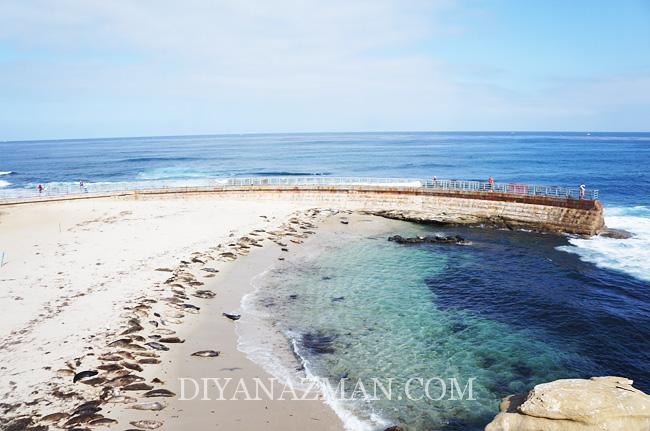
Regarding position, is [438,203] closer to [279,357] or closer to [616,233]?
[616,233]

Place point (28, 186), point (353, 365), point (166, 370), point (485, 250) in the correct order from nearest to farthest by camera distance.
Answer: point (166, 370) → point (353, 365) → point (485, 250) → point (28, 186)

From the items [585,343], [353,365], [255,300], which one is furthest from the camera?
[255,300]

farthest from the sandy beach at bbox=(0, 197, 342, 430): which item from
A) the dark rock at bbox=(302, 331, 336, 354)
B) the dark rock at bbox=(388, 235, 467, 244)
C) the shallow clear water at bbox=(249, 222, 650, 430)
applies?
the dark rock at bbox=(388, 235, 467, 244)

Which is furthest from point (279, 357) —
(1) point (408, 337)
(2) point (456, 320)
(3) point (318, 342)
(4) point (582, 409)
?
(4) point (582, 409)

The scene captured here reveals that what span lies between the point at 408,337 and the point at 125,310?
10626 mm

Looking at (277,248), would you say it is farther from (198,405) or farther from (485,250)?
(198,405)

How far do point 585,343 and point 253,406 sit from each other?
12256mm

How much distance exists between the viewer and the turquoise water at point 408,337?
11.0 m

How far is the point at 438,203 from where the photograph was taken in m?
37.7

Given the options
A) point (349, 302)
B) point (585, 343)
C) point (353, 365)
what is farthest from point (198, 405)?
point (585, 343)

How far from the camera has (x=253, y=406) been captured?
33.9ft

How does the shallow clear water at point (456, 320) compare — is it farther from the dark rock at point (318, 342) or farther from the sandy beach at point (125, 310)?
the sandy beach at point (125, 310)

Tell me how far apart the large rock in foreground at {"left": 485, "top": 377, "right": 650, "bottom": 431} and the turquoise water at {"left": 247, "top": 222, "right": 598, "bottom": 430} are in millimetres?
2378

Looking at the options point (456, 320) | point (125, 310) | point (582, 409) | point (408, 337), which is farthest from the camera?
point (456, 320)
